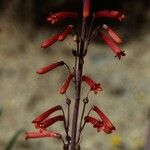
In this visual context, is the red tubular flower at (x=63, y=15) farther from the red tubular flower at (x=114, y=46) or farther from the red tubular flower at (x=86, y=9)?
the red tubular flower at (x=114, y=46)

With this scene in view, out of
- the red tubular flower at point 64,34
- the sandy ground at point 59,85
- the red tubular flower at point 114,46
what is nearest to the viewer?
the red tubular flower at point 64,34

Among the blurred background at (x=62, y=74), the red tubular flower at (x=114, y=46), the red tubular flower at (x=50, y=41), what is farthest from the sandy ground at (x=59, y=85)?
the red tubular flower at (x=50, y=41)

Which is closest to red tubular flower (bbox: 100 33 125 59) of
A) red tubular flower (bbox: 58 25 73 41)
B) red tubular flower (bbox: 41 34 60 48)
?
red tubular flower (bbox: 58 25 73 41)

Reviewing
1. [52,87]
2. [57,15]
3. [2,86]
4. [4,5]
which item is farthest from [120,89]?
[57,15]

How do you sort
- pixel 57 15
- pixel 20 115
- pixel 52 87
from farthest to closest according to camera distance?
pixel 52 87 → pixel 20 115 → pixel 57 15

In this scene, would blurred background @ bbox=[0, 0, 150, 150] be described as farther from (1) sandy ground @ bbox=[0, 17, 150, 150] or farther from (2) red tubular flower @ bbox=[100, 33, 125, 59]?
(2) red tubular flower @ bbox=[100, 33, 125, 59]

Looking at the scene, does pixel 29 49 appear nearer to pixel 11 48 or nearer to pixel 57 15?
pixel 11 48

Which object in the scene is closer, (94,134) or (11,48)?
(94,134)
